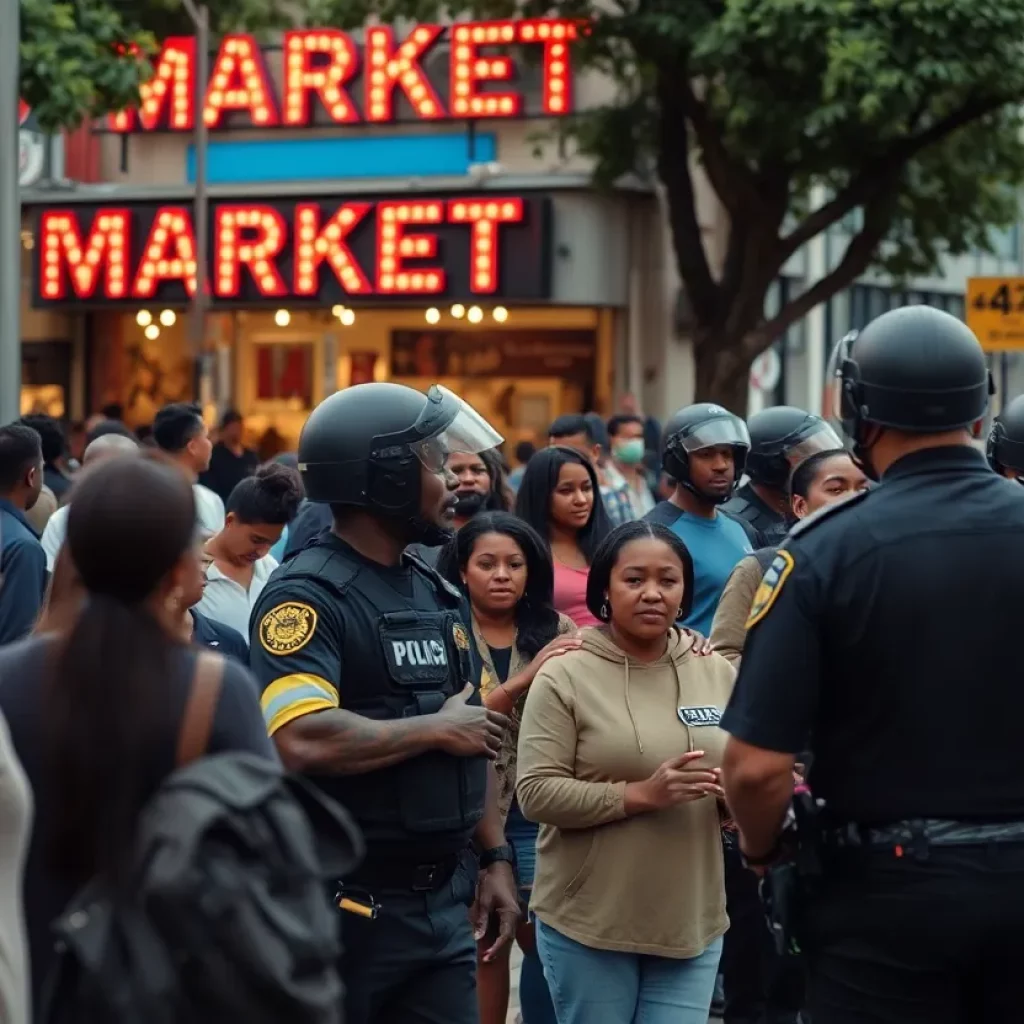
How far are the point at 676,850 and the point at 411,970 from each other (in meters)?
1.11

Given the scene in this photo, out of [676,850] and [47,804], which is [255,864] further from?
[676,850]

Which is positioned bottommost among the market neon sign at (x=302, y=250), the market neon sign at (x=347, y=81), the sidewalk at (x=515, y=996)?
the sidewalk at (x=515, y=996)

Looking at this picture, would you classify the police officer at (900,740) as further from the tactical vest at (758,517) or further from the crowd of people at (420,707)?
the tactical vest at (758,517)

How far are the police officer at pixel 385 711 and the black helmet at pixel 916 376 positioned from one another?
115 centimetres

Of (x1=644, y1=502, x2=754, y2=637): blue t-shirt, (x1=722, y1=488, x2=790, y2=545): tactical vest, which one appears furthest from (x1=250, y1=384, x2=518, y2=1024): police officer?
(x1=722, y1=488, x2=790, y2=545): tactical vest

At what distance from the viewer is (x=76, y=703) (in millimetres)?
3188

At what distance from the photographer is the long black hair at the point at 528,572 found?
7.20 meters

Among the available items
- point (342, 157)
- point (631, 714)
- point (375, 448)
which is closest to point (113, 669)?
point (375, 448)

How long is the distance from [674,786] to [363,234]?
19.2 metres

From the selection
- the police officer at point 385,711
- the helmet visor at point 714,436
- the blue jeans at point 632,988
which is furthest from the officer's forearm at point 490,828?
the helmet visor at point 714,436

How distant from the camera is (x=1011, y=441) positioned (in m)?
8.23

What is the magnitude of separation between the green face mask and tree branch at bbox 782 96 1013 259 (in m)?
6.34

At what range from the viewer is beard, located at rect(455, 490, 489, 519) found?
8820 mm

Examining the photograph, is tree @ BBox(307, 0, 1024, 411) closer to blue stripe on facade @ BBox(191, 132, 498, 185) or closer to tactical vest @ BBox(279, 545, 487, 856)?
blue stripe on facade @ BBox(191, 132, 498, 185)
